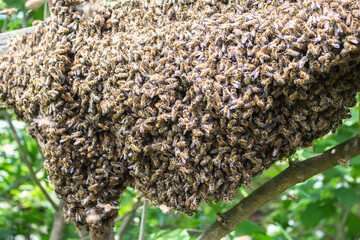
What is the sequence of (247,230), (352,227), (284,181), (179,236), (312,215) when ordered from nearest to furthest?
(284,181)
(179,236)
(247,230)
(312,215)
(352,227)

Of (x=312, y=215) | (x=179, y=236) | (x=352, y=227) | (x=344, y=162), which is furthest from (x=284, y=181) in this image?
(x=352, y=227)

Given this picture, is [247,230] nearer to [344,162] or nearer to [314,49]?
[344,162]

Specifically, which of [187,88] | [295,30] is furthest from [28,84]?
[295,30]

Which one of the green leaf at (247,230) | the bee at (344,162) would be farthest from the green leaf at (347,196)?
the bee at (344,162)

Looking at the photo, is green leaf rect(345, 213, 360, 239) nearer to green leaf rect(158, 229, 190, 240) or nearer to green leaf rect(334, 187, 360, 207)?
green leaf rect(334, 187, 360, 207)

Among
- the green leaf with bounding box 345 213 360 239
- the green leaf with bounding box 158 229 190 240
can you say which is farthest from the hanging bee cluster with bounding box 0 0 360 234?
the green leaf with bounding box 345 213 360 239

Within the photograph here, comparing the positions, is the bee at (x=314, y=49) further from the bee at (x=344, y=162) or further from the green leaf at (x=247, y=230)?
the green leaf at (x=247, y=230)
